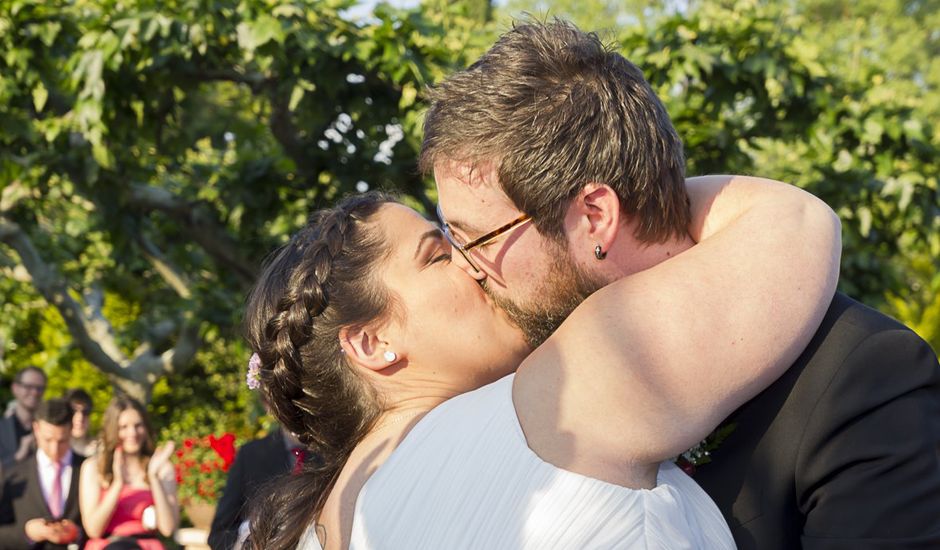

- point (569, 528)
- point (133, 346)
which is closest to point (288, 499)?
point (569, 528)

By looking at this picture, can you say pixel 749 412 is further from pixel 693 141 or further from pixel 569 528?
pixel 693 141

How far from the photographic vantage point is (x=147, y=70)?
710 centimetres

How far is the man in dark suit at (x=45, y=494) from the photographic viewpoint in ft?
22.7

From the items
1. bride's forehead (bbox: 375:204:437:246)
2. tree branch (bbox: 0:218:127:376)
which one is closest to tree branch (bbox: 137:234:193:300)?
tree branch (bbox: 0:218:127:376)

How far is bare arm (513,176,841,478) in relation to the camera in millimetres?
1635

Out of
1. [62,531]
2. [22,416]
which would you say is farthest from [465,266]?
[22,416]

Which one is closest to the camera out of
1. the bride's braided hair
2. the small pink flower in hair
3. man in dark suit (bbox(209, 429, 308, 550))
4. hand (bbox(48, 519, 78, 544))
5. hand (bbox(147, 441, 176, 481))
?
the bride's braided hair

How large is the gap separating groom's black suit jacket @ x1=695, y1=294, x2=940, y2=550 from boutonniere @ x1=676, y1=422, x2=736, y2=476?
23mm

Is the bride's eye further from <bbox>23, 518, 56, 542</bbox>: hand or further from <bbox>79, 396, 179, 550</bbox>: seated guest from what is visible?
<bbox>23, 518, 56, 542</bbox>: hand

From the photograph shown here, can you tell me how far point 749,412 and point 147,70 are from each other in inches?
242

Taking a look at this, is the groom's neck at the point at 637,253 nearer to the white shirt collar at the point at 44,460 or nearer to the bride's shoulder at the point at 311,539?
the bride's shoulder at the point at 311,539

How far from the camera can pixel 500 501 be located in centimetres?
168

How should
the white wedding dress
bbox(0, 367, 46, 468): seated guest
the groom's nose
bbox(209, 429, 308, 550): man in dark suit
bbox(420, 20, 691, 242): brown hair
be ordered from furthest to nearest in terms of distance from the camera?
bbox(0, 367, 46, 468): seated guest
bbox(209, 429, 308, 550): man in dark suit
the groom's nose
bbox(420, 20, 691, 242): brown hair
the white wedding dress

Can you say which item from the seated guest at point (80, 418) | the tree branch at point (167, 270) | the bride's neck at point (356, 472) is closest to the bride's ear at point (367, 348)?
the bride's neck at point (356, 472)
